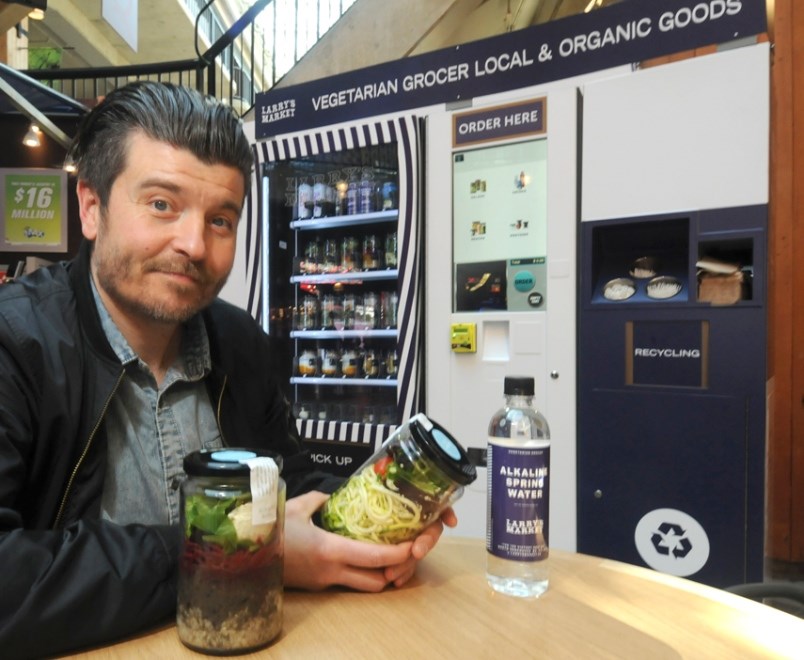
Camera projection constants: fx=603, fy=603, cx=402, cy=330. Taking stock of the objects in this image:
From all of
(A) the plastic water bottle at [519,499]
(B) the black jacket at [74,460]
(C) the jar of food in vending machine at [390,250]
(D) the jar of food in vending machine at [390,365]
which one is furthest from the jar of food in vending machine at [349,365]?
(A) the plastic water bottle at [519,499]

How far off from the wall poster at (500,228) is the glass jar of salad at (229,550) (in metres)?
2.11

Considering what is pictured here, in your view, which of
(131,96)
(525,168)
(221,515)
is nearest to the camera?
(221,515)

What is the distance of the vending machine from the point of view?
3150 mm

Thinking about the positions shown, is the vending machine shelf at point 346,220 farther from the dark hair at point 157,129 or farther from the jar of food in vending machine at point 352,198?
the dark hair at point 157,129

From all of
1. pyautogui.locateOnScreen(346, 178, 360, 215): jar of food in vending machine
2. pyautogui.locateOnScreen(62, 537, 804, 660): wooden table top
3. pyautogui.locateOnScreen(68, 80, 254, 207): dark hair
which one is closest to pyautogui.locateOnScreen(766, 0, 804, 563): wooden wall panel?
pyautogui.locateOnScreen(346, 178, 360, 215): jar of food in vending machine

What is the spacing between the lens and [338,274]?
3307 mm

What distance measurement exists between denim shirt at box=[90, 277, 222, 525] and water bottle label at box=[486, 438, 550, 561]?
57cm

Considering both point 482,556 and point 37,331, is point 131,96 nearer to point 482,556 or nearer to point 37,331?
point 37,331

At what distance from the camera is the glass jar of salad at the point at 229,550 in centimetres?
67

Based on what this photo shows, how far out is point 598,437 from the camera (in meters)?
2.48

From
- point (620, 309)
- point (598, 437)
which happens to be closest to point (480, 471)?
point (598, 437)

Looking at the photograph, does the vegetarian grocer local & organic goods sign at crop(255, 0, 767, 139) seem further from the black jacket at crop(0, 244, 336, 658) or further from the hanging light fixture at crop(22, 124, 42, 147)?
the hanging light fixture at crop(22, 124, 42, 147)

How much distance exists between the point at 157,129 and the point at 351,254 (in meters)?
2.50

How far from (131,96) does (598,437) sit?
82.2 inches
